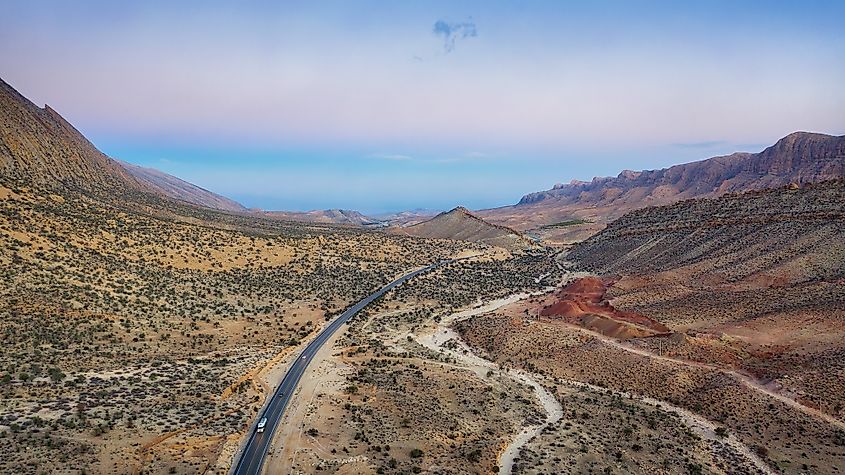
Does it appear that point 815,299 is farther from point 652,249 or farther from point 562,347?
point 652,249

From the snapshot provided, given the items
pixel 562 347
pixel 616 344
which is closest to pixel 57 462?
pixel 562 347

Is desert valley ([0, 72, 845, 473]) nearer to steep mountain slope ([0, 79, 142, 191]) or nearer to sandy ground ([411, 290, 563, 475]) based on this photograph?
sandy ground ([411, 290, 563, 475])

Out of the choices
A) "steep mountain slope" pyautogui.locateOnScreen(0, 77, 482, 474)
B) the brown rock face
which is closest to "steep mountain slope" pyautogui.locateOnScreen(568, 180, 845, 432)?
"steep mountain slope" pyautogui.locateOnScreen(0, 77, 482, 474)

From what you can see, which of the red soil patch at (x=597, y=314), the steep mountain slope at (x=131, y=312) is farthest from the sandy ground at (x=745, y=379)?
the steep mountain slope at (x=131, y=312)

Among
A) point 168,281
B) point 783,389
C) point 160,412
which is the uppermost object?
point 168,281

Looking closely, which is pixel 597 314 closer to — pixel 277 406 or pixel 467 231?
pixel 277 406

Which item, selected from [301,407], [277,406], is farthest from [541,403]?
[277,406]

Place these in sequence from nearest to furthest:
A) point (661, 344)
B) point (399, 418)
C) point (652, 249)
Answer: point (399, 418) → point (661, 344) → point (652, 249)
